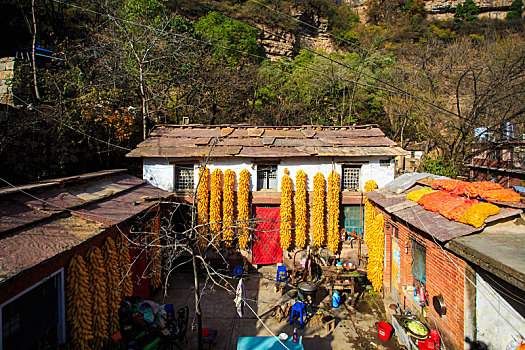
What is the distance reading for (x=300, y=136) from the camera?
15.6 metres

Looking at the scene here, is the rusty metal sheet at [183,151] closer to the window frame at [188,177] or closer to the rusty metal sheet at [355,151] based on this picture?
the window frame at [188,177]

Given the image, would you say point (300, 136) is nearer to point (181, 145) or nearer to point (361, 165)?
point (361, 165)

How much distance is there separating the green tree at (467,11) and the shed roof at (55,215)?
283 ft

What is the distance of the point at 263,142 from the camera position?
14.8m

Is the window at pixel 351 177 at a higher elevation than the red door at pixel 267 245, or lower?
higher

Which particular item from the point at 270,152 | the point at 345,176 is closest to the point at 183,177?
the point at 270,152

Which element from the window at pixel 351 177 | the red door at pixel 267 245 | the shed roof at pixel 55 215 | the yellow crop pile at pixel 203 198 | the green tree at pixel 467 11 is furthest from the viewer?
the green tree at pixel 467 11

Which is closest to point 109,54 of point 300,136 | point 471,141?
point 300,136

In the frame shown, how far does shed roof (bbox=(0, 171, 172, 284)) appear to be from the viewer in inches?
226

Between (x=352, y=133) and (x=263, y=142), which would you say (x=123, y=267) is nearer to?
(x=263, y=142)

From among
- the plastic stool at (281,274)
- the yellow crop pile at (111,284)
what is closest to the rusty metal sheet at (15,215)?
the yellow crop pile at (111,284)

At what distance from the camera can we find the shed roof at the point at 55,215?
575cm

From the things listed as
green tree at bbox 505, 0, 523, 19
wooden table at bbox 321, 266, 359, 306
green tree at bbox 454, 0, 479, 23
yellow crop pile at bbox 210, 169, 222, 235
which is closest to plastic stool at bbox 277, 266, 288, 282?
wooden table at bbox 321, 266, 359, 306

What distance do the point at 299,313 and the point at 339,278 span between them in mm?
3000
